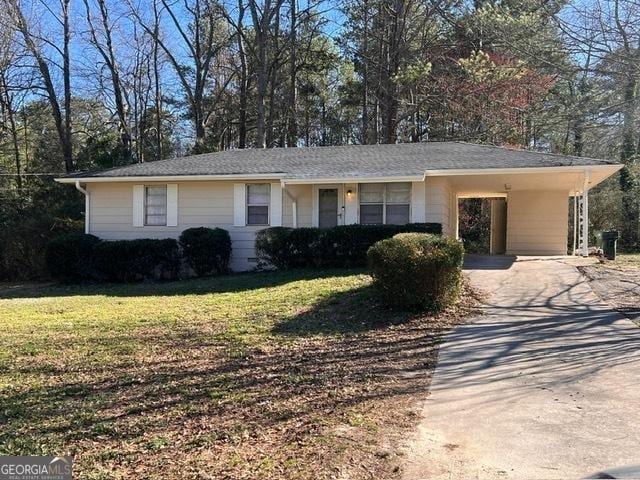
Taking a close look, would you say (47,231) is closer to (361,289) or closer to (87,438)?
(361,289)

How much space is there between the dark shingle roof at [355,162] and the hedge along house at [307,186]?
3 centimetres

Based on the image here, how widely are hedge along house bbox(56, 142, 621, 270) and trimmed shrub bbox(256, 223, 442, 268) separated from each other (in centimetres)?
123

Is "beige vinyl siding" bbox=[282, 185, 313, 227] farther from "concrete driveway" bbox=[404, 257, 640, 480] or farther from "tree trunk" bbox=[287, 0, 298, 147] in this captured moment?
"tree trunk" bbox=[287, 0, 298, 147]

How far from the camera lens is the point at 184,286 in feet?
42.0

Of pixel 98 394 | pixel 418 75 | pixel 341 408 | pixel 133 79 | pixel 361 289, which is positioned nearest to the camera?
pixel 341 408

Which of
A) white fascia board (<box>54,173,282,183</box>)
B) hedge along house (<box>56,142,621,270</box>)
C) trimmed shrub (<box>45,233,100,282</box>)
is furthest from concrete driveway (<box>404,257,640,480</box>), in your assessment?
trimmed shrub (<box>45,233,100,282</box>)

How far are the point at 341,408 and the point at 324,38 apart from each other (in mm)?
27548

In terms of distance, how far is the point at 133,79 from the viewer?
31203mm

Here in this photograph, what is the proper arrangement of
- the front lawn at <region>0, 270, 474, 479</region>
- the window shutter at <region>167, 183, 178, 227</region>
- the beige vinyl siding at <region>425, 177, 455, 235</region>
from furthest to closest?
1. the window shutter at <region>167, 183, 178, 227</region>
2. the beige vinyl siding at <region>425, 177, 455, 235</region>
3. the front lawn at <region>0, 270, 474, 479</region>

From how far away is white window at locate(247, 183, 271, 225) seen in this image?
50.4 ft

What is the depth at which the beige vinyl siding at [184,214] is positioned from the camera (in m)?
15.3

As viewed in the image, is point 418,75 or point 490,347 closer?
point 490,347

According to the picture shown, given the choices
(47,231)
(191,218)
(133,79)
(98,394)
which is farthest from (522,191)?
(133,79)

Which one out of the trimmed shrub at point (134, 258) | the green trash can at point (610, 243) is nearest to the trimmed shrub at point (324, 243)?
the trimmed shrub at point (134, 258)
